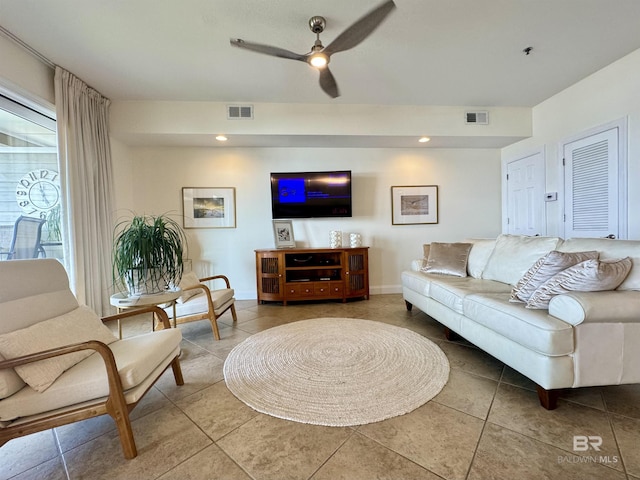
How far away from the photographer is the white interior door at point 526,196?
3.62 meters

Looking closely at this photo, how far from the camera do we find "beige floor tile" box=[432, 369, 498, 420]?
1508mm

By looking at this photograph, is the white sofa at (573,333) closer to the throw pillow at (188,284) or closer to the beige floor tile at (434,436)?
the beige floor tile at (434,436)

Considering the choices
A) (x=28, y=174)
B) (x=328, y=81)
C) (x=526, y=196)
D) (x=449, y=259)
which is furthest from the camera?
(x=526, y=196)

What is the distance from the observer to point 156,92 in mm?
3088

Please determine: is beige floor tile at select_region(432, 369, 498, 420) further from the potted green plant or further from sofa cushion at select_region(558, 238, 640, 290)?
the potted green plant

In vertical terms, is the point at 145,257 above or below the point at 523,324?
above

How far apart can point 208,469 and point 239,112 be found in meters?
3.54

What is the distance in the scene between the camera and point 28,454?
50.3 inches

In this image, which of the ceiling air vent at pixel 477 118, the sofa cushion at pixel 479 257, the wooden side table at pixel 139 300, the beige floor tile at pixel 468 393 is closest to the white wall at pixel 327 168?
the ceiling air vent at pixel 477 118

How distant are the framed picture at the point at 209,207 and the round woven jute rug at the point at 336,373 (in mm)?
2109

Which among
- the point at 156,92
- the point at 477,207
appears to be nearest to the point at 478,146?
the point at 477,207

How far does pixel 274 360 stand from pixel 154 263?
4.13ft

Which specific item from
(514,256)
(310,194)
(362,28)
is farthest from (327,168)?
(514,256)

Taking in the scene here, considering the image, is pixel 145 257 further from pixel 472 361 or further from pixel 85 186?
pixel 472 361
